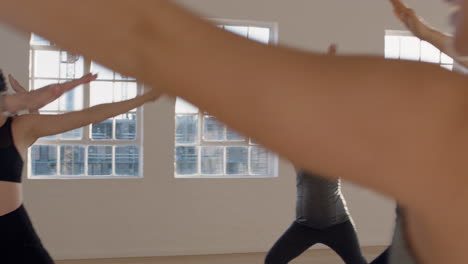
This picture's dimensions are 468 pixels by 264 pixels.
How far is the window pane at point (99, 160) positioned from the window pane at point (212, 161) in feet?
3.75

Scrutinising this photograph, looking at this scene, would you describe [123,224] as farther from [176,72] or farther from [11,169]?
[176,72]

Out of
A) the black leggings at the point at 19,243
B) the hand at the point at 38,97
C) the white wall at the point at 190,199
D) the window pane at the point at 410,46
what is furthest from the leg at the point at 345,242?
the window pane at the point at 410,46

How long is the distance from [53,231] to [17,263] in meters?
4.41

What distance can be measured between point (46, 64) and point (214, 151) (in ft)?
7.42

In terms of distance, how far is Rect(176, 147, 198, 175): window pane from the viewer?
7.52 meters

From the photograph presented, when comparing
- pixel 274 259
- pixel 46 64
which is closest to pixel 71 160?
pixel 46 64

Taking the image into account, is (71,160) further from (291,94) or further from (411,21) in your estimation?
(291,94)

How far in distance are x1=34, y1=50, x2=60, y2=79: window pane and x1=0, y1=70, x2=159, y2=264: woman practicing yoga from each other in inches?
165

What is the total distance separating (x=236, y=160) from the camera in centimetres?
773

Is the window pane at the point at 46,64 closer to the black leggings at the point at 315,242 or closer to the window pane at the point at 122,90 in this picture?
the window pane at the point at 122,90

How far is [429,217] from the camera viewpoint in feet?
1.27

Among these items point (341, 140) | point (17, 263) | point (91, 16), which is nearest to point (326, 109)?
point (341, 140)

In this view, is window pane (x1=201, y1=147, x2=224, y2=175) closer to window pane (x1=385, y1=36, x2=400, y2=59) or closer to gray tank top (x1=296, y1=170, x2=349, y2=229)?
window pane (x1=385, y1=36, x2=400, y2=59)

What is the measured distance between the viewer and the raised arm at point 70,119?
3002mm
